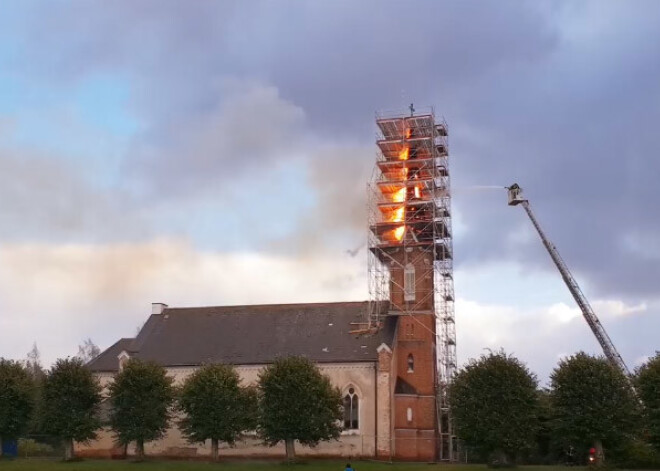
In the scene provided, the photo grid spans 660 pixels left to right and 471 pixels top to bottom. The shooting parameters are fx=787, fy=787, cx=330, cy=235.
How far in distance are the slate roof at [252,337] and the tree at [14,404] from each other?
8029 mm

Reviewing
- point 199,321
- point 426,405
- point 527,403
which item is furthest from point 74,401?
point 527,403

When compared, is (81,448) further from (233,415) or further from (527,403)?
(527,403)

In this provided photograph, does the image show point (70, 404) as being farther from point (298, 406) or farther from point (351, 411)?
point (351, 411)

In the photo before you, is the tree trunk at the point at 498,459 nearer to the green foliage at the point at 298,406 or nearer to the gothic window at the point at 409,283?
the green foliage at the point at 298,406

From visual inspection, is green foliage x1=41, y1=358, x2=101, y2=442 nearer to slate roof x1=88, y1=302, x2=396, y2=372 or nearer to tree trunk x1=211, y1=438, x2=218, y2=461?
slate roof x1=88, y1=302, x2=396, y2=372

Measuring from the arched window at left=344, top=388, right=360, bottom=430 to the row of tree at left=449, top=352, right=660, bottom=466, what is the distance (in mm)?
11015

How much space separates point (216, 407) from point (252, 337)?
12765 mm

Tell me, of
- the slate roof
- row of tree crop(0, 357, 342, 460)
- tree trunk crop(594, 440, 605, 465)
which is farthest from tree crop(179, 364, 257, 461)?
tree trunk crop(594, 440, 605, 465)

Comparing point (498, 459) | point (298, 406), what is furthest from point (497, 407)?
point (298, 406)

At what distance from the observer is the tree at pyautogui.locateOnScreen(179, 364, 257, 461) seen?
6331 centimetres

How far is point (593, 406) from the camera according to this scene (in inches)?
2216

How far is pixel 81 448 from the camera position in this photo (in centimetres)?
7438

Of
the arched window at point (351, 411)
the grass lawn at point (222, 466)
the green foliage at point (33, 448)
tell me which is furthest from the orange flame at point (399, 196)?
the green foliage at point (33, 448)

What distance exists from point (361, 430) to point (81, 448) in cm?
2712
